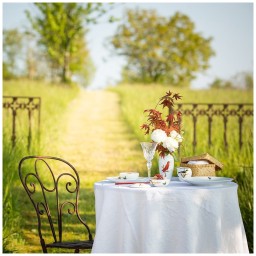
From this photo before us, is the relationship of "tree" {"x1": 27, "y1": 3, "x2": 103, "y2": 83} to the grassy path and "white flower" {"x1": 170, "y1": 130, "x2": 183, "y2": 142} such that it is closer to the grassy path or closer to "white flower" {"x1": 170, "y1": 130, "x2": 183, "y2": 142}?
the grassy path

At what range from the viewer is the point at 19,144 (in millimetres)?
6562

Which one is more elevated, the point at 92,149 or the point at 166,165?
the point at 166,165

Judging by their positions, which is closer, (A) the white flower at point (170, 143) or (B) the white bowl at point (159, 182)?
(B) the white bowl at point (159, 182)

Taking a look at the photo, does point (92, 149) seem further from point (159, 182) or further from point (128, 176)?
point (159, 182)

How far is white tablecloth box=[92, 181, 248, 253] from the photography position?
3.03 meters

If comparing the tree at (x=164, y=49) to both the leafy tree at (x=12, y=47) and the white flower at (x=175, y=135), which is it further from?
the white flower at (x=175, y=135)

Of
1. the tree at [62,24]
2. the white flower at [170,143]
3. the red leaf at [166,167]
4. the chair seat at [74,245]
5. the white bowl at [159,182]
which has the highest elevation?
the tree at [62,24]

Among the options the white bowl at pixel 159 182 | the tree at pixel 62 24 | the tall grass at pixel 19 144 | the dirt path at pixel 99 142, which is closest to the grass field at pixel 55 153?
the tall grass at pixel 19 144

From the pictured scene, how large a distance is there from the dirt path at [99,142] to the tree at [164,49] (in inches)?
400

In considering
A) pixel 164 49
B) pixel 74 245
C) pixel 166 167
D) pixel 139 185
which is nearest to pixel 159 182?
pixel 139 185

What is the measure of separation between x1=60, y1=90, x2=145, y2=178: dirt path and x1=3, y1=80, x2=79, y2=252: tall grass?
1.23 ft

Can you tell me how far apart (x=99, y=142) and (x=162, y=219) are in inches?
303

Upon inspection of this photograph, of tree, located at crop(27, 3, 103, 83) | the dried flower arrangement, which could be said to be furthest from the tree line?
the dried flower arrangement

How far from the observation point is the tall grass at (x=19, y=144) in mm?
5137
